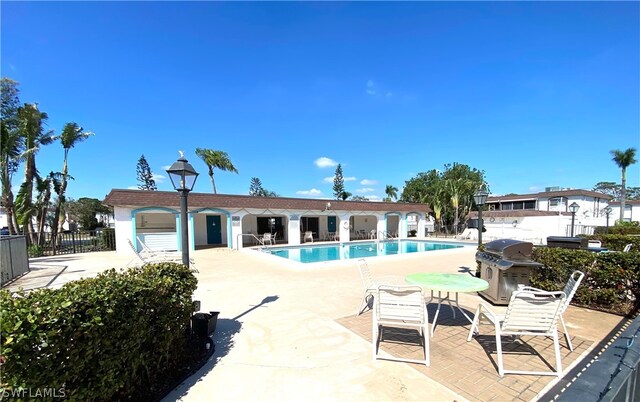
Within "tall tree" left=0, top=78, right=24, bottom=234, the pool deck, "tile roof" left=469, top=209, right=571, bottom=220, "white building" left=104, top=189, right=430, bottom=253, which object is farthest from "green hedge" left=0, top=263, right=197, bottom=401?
"tile roof" left=469, top=209, right=571, bottom=220

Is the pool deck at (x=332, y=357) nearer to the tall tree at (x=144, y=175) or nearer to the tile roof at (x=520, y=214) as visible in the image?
the tile roof at (x=520, y=214)

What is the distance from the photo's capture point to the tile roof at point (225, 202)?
14.4 meters

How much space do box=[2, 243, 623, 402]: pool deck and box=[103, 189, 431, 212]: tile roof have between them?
1099 centimetres

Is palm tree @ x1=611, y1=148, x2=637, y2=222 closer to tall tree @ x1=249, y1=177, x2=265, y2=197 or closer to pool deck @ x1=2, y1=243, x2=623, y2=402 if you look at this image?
pool deck @ x1=2, y1=243, x2=623, y2=402

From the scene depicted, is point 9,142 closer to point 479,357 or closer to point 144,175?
point 479,357

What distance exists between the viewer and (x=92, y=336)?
2133 millimetres

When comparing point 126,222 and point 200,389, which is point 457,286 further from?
point 126,222

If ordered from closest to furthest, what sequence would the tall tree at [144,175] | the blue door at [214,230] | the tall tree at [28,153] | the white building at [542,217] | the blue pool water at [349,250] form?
the tall tree at [28,153]
the blue pool water at [349,250]
the blue door at [214,230]
the white building at [542,217]
the tall tree at [144,175]

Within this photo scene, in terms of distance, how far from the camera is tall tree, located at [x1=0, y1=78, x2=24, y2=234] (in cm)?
1320

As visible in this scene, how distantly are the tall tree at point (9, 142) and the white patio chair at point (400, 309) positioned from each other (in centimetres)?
1822

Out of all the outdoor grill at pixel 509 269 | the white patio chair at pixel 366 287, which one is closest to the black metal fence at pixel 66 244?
the white patio chair at pixel 366 287

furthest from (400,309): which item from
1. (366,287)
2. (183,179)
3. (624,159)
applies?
(624,159)

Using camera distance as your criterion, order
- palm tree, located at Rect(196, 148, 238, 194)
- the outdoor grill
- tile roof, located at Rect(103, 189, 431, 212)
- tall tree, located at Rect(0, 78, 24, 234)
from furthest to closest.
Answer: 1. palm tree, located at Rect(196, 148, 238, 194)
2. tile roof, located at Rect(103, 189, 431, 212)
3. tall tree, located at Rect(0, 78, 24, 234)
4. the outdoor grill

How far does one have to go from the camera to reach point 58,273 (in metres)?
9.43
